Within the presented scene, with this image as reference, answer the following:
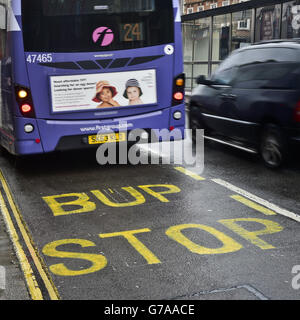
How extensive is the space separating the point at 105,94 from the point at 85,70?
502 millimetres

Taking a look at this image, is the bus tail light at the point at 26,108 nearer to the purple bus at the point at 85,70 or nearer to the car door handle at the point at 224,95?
the purple bus at the point at 85,70

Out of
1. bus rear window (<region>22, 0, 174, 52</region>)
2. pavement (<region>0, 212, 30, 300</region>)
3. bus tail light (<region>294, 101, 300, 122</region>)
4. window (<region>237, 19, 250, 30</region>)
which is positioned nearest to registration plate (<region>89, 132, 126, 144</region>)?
bus rear window (<region>22, 0, 174, 52</region>)

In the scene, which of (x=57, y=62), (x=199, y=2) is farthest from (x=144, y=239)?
(x=199, y=2)

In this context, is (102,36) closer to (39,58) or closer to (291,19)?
(39,58)

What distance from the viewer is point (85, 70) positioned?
8.52m

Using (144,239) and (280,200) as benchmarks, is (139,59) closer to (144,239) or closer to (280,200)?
(280,200)

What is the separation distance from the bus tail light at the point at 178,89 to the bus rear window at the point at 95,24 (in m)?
0.65

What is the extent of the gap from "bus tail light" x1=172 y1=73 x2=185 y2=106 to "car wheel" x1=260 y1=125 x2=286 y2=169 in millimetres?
1544

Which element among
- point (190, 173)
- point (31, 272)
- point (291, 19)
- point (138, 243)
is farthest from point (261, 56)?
point (291, 19)

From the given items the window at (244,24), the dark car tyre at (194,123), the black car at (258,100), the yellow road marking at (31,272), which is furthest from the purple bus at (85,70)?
the window at (244,24)

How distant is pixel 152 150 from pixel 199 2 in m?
45.7

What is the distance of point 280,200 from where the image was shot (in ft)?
23.0

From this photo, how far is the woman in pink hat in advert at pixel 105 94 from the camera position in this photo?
Answer: 8.65 metres

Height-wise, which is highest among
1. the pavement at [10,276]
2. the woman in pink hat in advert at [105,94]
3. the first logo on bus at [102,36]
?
the first logo on bus at [102,36]
